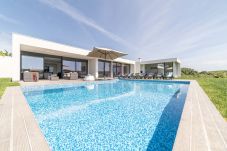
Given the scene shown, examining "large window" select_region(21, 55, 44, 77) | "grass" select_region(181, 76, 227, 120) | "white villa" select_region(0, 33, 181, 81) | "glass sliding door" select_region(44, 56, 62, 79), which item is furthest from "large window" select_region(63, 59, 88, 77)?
"grass" select_region(181, 76, 227, 120)

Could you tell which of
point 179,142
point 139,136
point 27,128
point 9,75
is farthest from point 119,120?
point 9,75

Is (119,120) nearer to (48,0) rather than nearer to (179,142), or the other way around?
(179,142)

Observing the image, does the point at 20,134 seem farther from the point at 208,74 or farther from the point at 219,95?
the point at 208,74

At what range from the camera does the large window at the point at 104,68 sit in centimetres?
2003

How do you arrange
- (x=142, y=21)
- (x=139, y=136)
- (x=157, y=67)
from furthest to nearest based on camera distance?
(x=157, y=67) < (x=142, y=21) < (x=139, y=136)

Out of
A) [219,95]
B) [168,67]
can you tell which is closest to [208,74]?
[168,67]

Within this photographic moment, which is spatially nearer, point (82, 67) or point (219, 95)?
point (219, 95)

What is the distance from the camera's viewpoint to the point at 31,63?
13.3m

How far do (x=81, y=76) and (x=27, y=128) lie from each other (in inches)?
626

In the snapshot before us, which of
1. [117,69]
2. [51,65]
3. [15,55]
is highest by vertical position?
[15,55]

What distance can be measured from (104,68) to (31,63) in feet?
35.0

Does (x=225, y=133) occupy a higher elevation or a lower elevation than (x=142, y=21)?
lower

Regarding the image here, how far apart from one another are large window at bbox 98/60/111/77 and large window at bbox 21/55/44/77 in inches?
333

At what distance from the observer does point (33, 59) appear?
44.1ft
